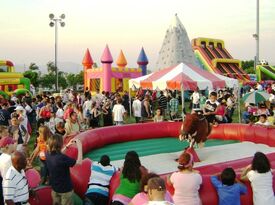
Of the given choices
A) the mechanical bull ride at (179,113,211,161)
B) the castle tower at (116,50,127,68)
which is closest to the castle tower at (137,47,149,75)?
the castle tower at (116,50,127,68)

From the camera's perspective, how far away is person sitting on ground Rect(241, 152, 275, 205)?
4.18 m

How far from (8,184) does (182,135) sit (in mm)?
3518

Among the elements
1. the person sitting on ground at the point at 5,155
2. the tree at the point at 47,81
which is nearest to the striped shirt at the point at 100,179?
the person sitting on ground at the point at 5,155

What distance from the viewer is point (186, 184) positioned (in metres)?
3.85

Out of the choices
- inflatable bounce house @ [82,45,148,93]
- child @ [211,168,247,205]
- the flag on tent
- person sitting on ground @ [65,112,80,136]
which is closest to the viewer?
child @ [211,168,247,205]

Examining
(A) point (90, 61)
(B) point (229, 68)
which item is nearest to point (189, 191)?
(A) point (90, 61)

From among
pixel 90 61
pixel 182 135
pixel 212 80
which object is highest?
pixel 90 61

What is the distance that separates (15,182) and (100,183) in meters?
1.03

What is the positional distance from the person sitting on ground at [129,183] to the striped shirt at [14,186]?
0.91 meters

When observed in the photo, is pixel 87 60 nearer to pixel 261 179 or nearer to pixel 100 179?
pixel 100 179

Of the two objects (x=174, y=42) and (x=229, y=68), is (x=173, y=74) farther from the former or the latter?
(x=229, y=68)

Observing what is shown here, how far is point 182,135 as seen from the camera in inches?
255

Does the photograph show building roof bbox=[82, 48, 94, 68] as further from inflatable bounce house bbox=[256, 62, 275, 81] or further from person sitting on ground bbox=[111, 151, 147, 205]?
person sitting on ground bbox=[111, 151, 147, 205]

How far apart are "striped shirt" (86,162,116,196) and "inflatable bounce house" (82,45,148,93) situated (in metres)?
15.0
